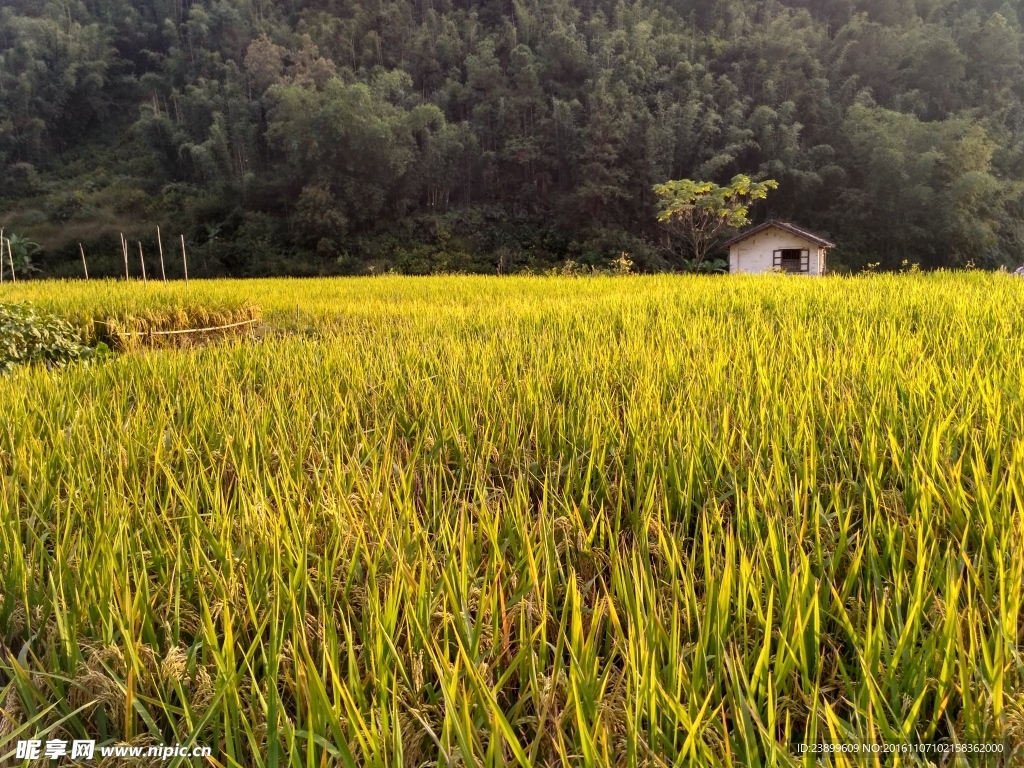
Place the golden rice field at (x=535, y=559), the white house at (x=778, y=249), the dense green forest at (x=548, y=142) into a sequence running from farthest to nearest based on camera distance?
the dense green forest at (x=548, y=142) < the white house at (x=778, y=249) < the golden rice field at (x=535, y=559)

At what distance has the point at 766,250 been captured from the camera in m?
19.3

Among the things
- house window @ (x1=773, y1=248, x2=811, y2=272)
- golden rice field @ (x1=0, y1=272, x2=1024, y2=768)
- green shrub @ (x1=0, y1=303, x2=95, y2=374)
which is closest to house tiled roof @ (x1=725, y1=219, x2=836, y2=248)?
house window @ (x1=773, y1=248, x2=811, y2=272)

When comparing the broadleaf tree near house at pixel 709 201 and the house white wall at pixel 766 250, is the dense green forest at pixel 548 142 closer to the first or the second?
the broadleaf tree near house at pixel 709 201

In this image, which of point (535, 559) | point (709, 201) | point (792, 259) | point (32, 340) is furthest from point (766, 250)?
point (535, 559)

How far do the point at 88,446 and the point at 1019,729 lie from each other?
1955 millimetres

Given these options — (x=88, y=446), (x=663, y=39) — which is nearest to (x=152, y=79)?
(x=663, y=39)

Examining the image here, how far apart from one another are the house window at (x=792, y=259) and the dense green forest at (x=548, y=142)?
11.2 ft

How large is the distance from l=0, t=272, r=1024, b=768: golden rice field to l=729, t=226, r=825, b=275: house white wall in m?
17.7

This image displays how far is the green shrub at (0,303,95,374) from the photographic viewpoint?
393cm

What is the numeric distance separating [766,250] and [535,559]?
2054cm

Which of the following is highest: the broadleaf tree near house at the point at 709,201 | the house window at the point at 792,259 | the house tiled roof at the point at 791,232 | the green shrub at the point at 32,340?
the broadleaf tree near house at the point at 709,201

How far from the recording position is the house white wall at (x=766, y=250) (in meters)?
18.5

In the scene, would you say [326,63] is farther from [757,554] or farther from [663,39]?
[757,554]

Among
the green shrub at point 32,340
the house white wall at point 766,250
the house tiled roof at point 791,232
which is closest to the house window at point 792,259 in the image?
the house white wall at point 766,250
